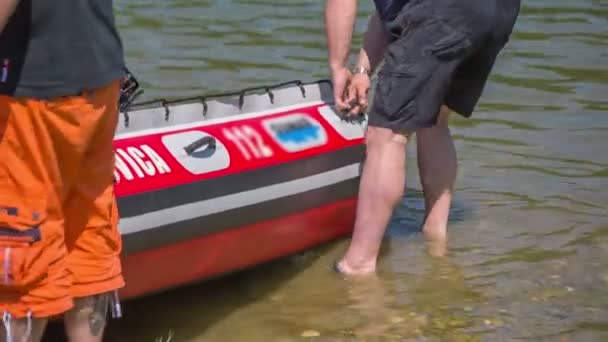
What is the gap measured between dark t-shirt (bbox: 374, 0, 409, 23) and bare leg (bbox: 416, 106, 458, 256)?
522 mm

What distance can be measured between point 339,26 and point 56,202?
1622 mm

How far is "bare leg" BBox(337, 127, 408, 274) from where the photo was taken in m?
4.18

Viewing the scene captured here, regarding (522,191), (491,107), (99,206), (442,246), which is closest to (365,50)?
(442,246)

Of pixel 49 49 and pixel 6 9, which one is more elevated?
pixel 6 9

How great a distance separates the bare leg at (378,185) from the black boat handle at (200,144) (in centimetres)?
59

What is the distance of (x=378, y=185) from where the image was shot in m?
4.20

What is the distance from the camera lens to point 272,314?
13.3 ft

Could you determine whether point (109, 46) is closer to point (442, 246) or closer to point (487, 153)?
point (442, 246)

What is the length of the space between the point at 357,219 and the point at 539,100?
2621 millimetres

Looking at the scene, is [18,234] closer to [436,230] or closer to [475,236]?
[436,230]

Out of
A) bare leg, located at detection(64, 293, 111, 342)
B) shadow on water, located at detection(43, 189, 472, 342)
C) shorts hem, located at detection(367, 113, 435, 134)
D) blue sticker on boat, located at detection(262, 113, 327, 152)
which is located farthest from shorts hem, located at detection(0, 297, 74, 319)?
shorts hem, located at detection(367, 113, 435, 134)

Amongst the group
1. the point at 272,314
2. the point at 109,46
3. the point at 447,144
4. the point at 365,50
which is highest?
the point at 109,46

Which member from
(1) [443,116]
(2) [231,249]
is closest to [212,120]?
(2) [231,249]

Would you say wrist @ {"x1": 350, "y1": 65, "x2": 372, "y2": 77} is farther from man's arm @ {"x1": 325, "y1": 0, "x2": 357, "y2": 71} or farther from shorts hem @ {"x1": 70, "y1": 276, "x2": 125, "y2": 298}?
shorts hem @ {"x1": 70, "y1": 276, "x2": 125, "y2": 298}
